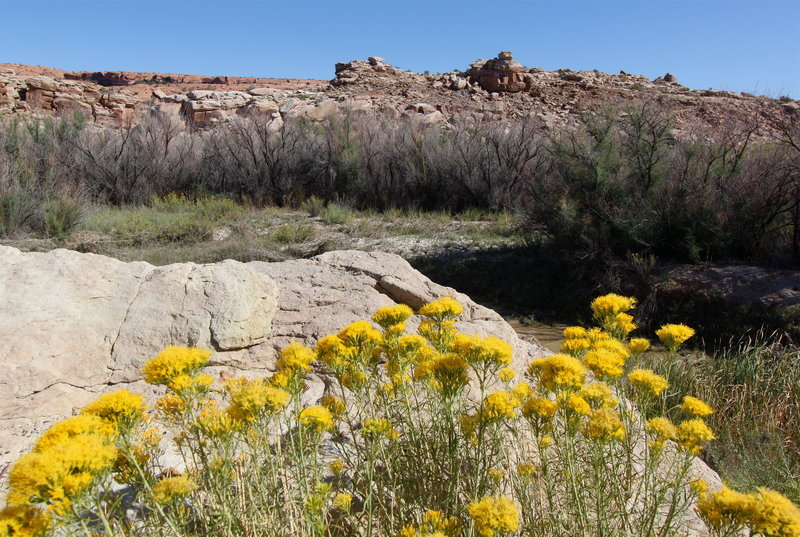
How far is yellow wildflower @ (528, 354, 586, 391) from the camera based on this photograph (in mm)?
1738

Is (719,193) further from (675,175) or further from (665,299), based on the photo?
(665,299)

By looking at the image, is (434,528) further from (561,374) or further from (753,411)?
(753,411)

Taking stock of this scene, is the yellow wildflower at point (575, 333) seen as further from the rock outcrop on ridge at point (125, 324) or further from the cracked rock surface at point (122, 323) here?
the cracked rock surface at point (122, 323)

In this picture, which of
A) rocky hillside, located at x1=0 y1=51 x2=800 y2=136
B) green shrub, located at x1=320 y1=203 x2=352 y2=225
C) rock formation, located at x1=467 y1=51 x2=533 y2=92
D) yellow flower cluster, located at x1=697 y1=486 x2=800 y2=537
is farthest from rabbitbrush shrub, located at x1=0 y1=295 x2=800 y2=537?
rock formation, located at x1=467 y1=51 x2=533 y2=92

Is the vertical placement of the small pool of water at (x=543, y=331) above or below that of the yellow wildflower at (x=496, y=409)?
below

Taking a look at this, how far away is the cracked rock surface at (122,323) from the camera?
122 inches

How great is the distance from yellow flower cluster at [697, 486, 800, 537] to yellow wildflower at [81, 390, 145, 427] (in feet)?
5.23

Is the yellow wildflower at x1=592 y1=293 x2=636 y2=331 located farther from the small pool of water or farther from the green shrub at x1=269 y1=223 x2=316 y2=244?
the green shrub at x1=269 y1=223 x2=316 y2=244

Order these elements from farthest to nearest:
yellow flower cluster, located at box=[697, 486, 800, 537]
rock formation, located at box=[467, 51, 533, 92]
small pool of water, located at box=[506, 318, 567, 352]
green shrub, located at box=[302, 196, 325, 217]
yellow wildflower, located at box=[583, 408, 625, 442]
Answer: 1. rock formation, located at box=[467, 51, 533, 92]
2. green shrub, located at box=[302, 196, 325, 217]
3. small pool of water, located at box=[506, 318, 567, 352]
4. yellow wildflower, located at box=[583, 408, 625, 442]
5. yellow flower cluster, located at box=[697, 486, 800, 537]

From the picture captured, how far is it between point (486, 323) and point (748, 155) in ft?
26.6

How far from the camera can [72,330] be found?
3.36 metres

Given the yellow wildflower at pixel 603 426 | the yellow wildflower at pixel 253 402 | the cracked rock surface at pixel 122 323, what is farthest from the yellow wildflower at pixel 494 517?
the cracked rock surface at pixel 122 323

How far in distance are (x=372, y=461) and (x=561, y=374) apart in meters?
0.70

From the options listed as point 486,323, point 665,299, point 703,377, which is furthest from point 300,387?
point 665,299
